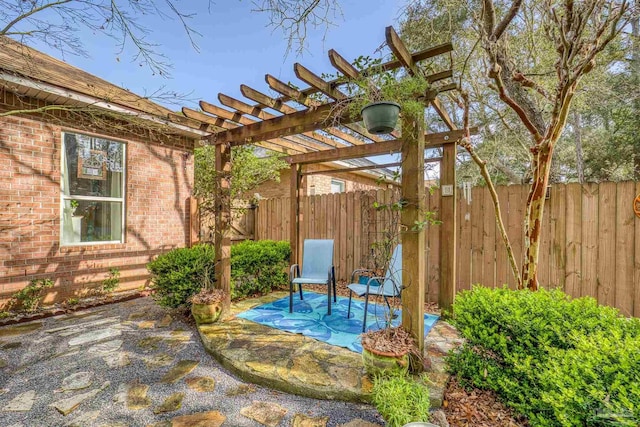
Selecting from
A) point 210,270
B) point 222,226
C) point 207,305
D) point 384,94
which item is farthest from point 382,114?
point 210,270

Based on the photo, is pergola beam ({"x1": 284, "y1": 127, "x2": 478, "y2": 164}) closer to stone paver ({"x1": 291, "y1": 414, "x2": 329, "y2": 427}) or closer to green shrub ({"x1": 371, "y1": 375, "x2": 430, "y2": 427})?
green shrub ({"x1": 371, "y1": 375, "x2": 430, "y2": 427})

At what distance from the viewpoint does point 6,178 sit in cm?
371

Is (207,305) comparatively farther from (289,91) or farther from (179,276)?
(289,91)

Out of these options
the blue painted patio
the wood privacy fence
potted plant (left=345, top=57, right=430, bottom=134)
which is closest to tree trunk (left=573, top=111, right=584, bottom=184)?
the wood privacy fence

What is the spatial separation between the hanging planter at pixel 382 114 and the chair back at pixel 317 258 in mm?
2590

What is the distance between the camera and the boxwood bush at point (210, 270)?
12.0 feet

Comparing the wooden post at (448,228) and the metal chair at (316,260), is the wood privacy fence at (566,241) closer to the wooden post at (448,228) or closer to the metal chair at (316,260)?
the wooden post at (448,228)

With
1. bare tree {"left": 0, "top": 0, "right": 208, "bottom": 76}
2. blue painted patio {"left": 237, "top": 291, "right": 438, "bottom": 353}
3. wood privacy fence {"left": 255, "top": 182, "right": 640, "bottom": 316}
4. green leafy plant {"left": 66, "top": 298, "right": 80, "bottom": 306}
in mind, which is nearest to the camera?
bare tree {"left": 0, "top": 0, "right": 208, "bottom": 76}

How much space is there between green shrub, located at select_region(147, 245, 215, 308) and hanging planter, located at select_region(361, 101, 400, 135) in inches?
111

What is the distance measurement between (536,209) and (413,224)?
1268 mm

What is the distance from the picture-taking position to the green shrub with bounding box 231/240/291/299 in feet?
14.4

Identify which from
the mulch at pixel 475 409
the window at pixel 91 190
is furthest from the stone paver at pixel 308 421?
the window at pixel 91 190

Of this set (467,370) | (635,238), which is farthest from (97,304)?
(635,238)

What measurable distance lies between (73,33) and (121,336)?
3.30m
